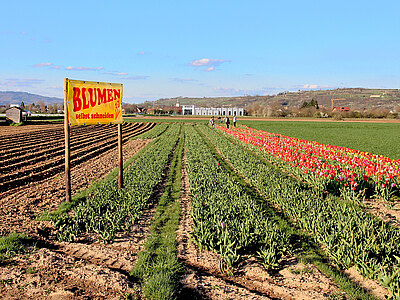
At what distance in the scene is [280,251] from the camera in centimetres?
518

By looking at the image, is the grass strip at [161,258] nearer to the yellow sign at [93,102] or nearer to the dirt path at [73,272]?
the dirt path at [73,272]

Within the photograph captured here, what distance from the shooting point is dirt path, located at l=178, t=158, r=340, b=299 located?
4.21 m

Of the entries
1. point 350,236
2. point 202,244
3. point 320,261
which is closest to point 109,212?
point 202,244

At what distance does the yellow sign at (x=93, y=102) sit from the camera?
310 inches

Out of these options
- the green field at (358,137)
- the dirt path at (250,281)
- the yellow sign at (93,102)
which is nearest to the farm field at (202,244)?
the dirt path at (250,281)

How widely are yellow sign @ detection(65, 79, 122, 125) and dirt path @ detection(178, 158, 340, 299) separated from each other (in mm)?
4734

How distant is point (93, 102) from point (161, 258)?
5.20m

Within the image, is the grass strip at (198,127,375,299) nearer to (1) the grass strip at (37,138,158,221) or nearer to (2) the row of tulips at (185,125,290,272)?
(2) the row of tulips at (185,125,290,272)

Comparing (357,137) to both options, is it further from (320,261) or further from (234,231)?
(234,231)

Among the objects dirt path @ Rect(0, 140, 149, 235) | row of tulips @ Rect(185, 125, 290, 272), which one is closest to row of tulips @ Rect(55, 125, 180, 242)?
dirt path @ Rect(0, 140, 149, 235)

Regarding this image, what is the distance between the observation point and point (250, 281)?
4625 millimetres

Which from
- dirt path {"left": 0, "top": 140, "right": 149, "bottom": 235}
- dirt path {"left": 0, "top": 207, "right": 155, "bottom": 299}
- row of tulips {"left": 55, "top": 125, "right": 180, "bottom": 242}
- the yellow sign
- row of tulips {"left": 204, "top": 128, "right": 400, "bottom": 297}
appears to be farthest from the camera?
the yellow sign

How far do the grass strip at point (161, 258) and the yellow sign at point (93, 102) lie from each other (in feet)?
9.72

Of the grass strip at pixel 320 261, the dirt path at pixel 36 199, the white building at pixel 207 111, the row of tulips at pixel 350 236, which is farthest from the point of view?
the white building at pixel 207 111
